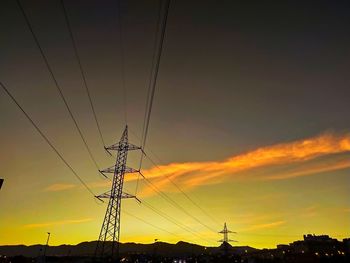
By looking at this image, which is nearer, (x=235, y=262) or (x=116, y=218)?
(x=116, y=218)

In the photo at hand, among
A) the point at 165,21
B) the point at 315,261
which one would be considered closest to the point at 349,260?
the point at 315,261

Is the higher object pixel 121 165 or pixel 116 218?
pixel 121 165

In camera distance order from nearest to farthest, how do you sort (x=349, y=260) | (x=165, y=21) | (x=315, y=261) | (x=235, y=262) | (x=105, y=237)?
1. (x=165, y=21)
2. (x=105, y=237)
3. (x=349, y=260)
4. (x=315, y=261)
5. (x=235, y=262)

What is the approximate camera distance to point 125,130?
184ft

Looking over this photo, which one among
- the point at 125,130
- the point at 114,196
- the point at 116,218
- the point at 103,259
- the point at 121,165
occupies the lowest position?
the point at 103,259

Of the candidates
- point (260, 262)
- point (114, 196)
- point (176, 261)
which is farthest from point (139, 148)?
point (260, 262)

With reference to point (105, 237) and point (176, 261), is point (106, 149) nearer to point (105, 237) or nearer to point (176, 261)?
point (105, 237)

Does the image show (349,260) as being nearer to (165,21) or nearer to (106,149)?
(106,149)

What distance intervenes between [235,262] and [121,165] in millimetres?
155183

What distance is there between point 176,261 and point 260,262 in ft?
147

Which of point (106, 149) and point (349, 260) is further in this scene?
point (349, 260)

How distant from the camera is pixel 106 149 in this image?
53.2 m

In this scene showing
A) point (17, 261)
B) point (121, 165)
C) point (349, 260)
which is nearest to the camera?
point (121, 165)

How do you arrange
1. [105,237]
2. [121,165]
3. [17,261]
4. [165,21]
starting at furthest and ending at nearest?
[17,261]
[121,165]
[105,237]
[165,21]
